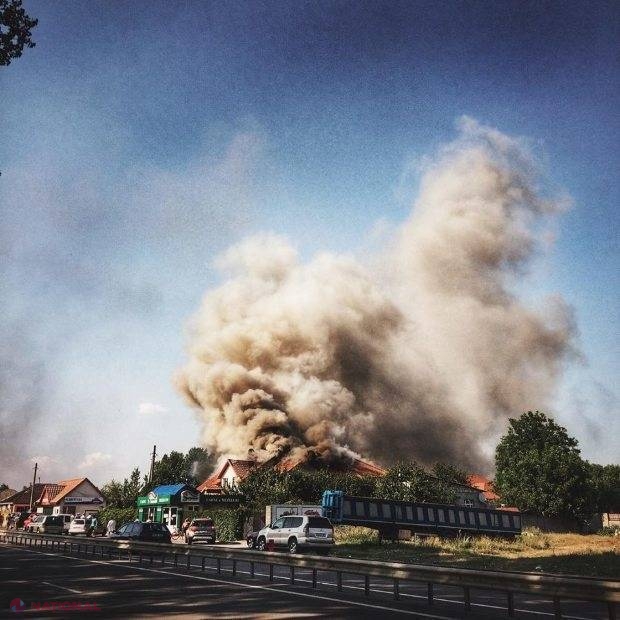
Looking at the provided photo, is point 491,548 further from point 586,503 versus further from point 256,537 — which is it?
point 586,503

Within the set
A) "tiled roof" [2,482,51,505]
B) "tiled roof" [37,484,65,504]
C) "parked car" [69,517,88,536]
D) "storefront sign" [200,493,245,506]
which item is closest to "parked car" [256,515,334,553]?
"storefront sign" [200,493,245,506]

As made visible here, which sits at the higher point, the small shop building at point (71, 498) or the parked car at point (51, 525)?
the small shop building at point (71, 498)

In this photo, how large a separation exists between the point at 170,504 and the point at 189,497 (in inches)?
91.9

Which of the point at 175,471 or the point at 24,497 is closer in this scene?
the point at 175,471

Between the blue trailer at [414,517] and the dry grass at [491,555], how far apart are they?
1392mm

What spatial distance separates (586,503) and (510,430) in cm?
2659

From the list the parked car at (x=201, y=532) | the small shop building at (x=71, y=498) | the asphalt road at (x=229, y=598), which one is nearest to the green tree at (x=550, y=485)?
the parked car at (x=201, y=532)

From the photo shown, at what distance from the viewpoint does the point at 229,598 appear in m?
12.6

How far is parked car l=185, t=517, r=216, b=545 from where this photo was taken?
3938cm

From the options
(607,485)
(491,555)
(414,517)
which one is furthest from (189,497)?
(607,485)

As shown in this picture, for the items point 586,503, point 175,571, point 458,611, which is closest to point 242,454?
point 586,503

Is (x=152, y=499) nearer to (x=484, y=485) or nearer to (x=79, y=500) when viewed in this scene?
(x=79, y=500)

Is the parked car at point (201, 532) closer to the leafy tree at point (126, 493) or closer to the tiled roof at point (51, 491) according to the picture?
the leafy tree at point (126, 493)

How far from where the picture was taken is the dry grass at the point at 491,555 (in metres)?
21.4
